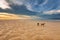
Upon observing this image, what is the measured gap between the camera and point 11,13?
3.54 meters

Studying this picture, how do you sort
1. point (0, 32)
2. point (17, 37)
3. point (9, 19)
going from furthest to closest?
point (9, 19) < point (0, 32) < point (17, 37)

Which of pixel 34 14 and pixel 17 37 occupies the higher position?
pixel 34 14

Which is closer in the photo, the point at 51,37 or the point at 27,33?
the point at 51,37

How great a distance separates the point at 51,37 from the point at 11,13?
1447 millimetres

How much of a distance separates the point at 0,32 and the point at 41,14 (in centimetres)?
136

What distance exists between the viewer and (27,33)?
9.53 ft

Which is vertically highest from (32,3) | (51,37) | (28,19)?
(32,3)

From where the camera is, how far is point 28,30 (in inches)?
123

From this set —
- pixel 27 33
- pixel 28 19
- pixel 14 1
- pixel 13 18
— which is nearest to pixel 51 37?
pixel 27 33

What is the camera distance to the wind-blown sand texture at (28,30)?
2652 mm

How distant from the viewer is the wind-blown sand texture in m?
2.65

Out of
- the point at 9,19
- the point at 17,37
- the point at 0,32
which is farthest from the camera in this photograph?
the point at 9,19

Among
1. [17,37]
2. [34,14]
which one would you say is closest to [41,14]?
[34,14]

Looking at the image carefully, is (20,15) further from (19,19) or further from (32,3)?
(32,3)
